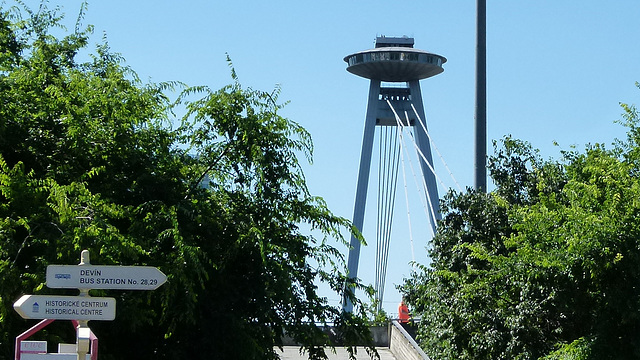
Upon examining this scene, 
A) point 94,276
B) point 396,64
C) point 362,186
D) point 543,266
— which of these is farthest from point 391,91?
point 94,276

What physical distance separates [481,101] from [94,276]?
16250mm

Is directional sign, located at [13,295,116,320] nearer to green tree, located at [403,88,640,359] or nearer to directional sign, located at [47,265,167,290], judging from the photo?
directional sign, located at [47,265,167,290]

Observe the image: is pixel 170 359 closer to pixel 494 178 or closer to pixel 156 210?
pixel 156 210

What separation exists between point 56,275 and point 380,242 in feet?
105

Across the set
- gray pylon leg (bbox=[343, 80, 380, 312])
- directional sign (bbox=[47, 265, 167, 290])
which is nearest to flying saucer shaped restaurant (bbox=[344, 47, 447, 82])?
gray pylon leg (bbox=[343, 80, 380, 312])

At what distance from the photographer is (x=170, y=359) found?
12.2m

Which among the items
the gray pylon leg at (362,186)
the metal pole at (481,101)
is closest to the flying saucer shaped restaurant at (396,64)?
the gray pylon leg at (362,186)

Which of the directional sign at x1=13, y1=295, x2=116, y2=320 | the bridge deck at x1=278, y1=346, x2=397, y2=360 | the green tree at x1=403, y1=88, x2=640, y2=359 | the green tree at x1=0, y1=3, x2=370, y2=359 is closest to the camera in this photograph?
the directional sign at x1=13, y1=295, x2=116, y2=320

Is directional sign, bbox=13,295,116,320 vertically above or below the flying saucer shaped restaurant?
below

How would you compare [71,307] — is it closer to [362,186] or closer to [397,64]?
[362,186]

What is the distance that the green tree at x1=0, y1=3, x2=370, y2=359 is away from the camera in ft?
36.0

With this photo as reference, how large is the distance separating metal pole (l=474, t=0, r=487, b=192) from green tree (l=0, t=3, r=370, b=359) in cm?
791

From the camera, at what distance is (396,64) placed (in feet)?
167

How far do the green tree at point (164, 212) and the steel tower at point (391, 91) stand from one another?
2472cm
